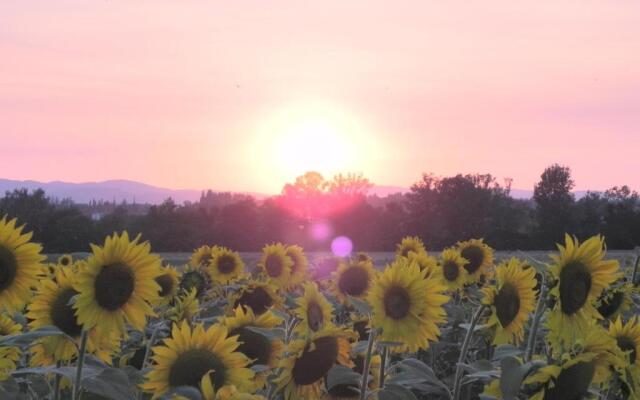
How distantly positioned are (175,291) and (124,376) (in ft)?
13.2

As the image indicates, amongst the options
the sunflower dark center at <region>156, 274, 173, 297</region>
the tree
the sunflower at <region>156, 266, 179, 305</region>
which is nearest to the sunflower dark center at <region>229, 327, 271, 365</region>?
the sunflower at <region>156, 266, 179, 305</region>

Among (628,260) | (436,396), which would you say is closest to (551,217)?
(628,260)

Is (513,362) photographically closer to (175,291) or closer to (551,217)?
(175,291)

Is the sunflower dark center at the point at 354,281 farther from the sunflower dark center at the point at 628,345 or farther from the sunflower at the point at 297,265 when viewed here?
the sunflower dark center at the point at 628,345

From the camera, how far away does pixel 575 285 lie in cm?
Answer: 403

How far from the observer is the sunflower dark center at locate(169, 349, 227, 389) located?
3344 mm

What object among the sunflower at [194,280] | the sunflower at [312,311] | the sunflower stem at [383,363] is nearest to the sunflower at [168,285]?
the sunflower at [194,280]

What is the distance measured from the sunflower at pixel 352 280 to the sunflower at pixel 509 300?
3636 millimetres

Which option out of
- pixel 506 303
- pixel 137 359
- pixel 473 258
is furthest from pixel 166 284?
pixel 473 258

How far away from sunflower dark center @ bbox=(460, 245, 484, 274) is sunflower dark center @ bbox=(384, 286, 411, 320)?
20.5 feet

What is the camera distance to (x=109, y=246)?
3.86 m

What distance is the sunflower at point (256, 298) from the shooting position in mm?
6527

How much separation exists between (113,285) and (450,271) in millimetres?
6350

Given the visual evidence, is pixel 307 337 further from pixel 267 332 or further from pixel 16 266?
pixel 16 266
